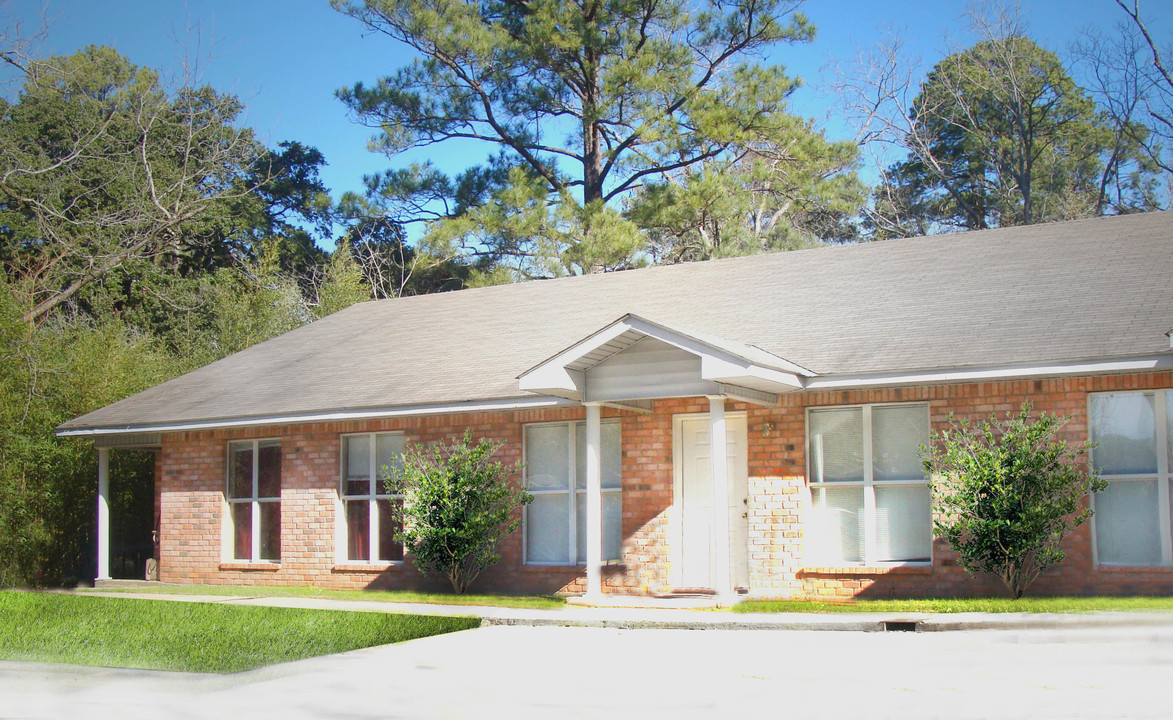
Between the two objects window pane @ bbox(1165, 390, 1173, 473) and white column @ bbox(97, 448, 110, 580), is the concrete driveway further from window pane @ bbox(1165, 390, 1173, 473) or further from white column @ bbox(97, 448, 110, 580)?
white column @ bbox(97, 448, 110, 580)

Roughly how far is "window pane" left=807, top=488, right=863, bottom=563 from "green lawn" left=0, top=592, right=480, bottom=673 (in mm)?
4260

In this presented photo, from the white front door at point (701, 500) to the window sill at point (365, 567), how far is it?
4444mm

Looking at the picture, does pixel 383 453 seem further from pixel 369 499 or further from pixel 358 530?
pixel 358 530

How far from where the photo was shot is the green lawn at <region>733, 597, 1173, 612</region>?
1098 cm

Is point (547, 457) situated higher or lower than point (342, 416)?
lower

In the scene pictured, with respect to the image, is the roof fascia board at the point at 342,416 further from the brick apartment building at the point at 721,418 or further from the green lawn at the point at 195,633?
the green lawn at the point at 195,633

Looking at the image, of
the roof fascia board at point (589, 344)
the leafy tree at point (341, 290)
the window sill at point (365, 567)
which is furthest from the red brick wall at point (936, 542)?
the leafy tree at point (341, 290)

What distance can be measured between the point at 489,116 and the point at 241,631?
Answer: 80.3ft

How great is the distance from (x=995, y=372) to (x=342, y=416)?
8.76 metres

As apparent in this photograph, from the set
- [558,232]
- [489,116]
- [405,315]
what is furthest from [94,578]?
[489,116]

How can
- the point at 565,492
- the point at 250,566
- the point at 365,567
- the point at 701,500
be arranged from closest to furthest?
the point at 701,500 < the point at 565,492 < the point at 365,567 < the point at 250,566

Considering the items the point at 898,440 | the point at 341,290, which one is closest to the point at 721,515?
the point at 898,440

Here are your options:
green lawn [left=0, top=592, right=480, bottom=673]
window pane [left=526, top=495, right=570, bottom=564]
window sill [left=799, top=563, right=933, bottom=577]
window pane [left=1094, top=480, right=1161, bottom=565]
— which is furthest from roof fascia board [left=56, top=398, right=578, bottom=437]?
window pane [left=1094, top=480, right=1161, bottom=565]

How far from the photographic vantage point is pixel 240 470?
60.9ft
